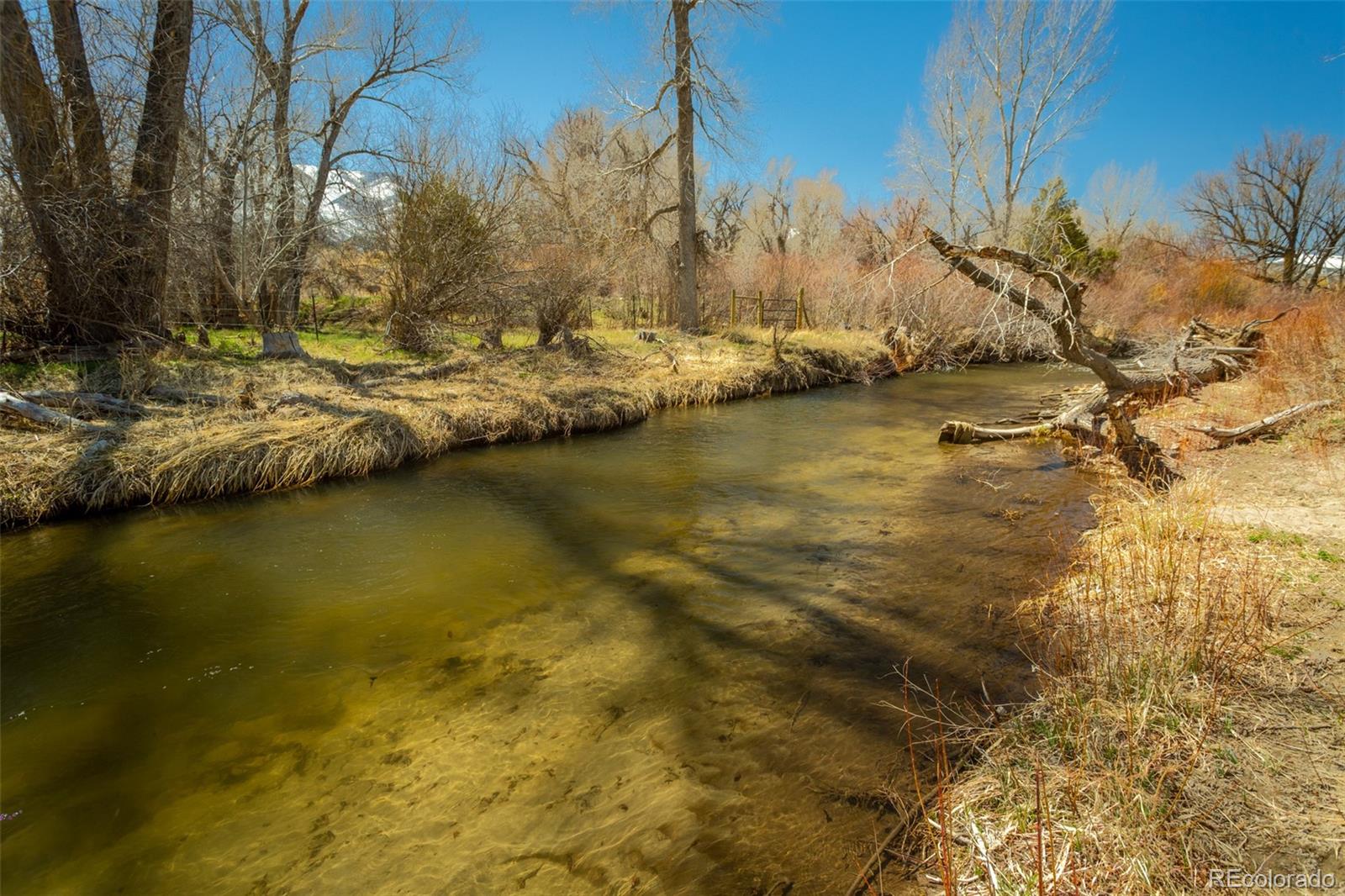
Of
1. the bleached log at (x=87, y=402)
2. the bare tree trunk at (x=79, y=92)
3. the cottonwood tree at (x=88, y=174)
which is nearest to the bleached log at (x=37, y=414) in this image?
the bleached log at (x=87, y=402)

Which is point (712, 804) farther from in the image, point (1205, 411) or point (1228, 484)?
point (1205, 411)

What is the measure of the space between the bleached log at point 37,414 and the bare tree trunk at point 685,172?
1465cm

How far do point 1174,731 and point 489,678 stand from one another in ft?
12.3

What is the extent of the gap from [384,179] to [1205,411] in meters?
17.5

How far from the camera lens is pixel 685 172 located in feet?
63.9

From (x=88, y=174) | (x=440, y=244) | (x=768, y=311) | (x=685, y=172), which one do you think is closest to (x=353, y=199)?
(x=440, y=244)

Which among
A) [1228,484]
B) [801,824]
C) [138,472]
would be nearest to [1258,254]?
[1228,484]

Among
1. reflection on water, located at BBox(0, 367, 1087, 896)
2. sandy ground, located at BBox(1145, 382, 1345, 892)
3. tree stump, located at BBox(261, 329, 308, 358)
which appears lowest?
reflection on water, located at BBox(0, 367, 1087, 896)

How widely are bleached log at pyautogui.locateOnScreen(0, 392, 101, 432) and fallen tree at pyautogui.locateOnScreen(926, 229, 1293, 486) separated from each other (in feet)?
32.0

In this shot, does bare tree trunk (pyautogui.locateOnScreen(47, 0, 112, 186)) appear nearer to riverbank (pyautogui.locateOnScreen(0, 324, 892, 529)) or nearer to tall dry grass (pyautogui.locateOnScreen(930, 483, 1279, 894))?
riverbank (pyautogui.locateOnScreen(0, 324, 892, 529))

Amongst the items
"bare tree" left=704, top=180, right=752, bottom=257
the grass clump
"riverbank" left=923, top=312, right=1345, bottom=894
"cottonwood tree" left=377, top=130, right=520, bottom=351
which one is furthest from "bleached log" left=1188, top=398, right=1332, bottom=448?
"bare tree" left=704, top=180, right=752, bottom=257

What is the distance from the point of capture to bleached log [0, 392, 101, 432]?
714 centimetres

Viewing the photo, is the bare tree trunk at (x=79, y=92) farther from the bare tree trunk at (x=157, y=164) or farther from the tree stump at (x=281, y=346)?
the tree stump at (x=281, y=346)

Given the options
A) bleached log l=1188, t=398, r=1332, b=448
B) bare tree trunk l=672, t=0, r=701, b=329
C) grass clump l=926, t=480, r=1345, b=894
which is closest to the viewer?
grass clump l=926, t=480, r=1345, b=894
